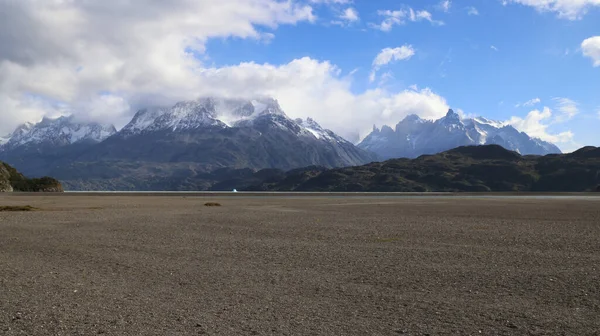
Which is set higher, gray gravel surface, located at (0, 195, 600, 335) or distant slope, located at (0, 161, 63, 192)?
distant slope, located at (0, 161, 63, 192)

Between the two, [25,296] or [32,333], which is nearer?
[32,333]

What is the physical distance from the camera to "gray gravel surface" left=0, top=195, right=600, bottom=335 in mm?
12047

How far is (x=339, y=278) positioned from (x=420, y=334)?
6.42 m

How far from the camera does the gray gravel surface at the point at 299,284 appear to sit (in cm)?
1205

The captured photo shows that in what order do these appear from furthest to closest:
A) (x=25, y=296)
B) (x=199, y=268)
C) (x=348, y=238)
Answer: (x=348, y=238) → (x=199, y=268) → (x=25, y=296)

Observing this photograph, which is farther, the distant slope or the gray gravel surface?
the distant slope

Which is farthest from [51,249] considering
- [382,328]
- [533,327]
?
[533,327]

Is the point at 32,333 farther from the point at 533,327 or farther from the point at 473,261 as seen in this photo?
the point at 473,261

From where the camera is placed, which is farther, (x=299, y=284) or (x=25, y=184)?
(x=25, y=184)

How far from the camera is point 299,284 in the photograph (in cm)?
1662

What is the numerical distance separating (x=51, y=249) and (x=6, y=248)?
2.39m

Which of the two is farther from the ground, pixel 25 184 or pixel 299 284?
pixel 25 184

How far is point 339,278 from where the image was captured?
693 inches

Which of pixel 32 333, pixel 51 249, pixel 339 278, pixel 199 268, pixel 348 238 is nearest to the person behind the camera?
pixel 32 333
